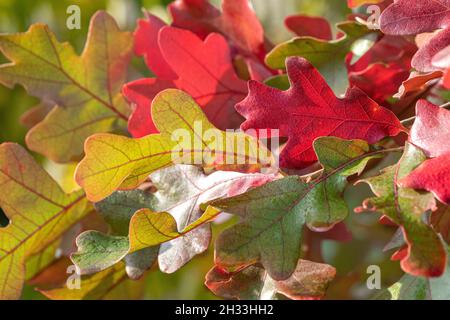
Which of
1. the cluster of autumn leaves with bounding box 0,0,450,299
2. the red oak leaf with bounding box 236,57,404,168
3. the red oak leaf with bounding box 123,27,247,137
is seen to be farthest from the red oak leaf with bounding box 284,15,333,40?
the red oak leaf with bounding box 236,57,404,168

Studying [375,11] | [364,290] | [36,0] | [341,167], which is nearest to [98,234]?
[341,167]

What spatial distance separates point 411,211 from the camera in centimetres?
43

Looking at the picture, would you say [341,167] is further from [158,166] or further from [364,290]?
[364,290]

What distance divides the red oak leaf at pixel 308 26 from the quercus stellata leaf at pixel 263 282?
1.00 ft

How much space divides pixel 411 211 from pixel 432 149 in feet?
0.16

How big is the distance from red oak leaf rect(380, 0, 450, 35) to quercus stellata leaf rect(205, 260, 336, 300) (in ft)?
0.58

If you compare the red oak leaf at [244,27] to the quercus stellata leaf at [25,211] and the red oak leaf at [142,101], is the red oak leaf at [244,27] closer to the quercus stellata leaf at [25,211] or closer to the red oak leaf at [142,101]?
the red oak leaf at [142,101]

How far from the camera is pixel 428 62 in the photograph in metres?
0.49

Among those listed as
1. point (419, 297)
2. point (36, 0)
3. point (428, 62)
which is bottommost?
point (36, 0)

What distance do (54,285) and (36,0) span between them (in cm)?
143

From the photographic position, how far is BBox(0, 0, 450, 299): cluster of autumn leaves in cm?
47

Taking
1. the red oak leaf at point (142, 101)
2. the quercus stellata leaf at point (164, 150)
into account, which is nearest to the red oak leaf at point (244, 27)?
the red oak leaf at point (142, 101)

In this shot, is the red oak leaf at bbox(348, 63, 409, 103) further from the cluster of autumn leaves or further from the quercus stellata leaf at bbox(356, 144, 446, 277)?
the quercus stellata leaf at bbox(356, 144, 446, 277)

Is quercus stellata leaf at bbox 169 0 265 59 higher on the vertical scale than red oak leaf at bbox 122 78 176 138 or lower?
higher
